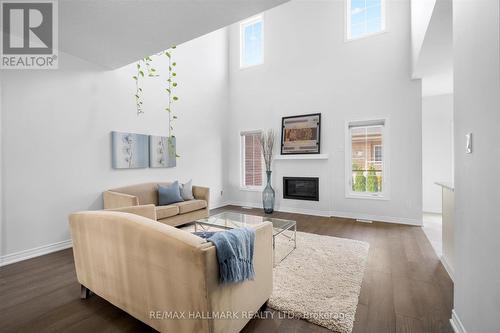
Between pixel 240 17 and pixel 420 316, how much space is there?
3130 mm

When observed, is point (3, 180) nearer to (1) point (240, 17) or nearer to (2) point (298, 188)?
(1) point (240, 17)

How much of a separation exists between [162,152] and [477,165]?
14.9 ft

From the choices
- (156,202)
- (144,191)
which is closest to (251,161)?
(156,202)

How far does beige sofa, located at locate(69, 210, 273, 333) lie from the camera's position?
1.24 meters

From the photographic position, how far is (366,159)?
188 inches

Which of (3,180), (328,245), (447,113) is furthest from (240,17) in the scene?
(447,113)

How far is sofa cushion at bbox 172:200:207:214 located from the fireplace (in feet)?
6.74

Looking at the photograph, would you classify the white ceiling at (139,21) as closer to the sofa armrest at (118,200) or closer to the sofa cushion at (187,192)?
the sofa armrest at (118,200)

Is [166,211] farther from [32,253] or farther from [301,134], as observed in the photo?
[301,134]

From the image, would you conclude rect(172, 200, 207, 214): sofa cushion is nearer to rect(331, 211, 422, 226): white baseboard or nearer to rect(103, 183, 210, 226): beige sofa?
rect(103, 183, 210, 226): beige sofa

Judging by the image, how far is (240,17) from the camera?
244 cm

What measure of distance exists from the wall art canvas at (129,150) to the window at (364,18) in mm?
4716

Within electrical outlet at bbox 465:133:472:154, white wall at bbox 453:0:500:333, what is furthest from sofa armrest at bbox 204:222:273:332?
electrical outlet at bbox 465:133:472:154

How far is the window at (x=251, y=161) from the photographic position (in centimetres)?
608
